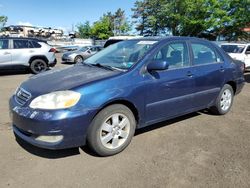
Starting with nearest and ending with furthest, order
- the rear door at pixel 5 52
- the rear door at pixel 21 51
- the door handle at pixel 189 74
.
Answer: the door handle at pixel 189 74 < the rear door at pixel 5 52 < the rear door at pixel 21 51

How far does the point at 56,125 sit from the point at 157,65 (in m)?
1.63

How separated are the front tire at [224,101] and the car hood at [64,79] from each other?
257 centimetres

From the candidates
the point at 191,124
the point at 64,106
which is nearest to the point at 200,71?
the point at 191,124

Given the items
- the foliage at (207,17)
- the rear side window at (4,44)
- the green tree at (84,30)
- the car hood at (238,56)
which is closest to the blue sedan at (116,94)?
the car hood at (238,56)

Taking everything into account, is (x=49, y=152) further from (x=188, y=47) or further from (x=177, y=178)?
(x=188, y=47)

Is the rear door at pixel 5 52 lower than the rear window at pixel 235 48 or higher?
lower

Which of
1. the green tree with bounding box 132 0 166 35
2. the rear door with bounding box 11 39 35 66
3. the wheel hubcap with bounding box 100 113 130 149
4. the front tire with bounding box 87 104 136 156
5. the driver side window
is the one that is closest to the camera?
the front tire with bounding box 87 104 136 156

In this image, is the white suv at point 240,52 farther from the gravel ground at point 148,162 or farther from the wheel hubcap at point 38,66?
the wheel hubcap at point 38,66

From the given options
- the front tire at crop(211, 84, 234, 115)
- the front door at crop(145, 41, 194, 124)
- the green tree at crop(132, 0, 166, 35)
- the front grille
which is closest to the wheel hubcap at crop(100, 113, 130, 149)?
the front door at crop(145, 41, 194, 124)

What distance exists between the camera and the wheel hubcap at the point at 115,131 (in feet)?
11.5

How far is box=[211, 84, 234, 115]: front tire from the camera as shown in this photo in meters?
5.28

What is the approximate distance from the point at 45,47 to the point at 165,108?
8956 mm

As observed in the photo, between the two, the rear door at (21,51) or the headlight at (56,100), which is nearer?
the headlight at (56,100)

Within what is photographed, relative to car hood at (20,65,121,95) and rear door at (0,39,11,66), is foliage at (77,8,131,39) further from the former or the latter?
car hood at (20,65,121,95)
